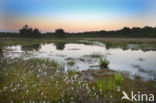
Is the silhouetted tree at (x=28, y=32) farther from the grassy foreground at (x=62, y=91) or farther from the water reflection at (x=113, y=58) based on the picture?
the grassy foreground at (x=62, y=91)

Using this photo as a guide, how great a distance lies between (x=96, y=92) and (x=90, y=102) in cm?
119

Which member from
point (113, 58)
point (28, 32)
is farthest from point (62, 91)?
point (28, 32)

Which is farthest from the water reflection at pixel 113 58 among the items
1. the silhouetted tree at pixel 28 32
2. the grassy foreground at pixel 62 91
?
the silhouetted tree at pixel 28 32

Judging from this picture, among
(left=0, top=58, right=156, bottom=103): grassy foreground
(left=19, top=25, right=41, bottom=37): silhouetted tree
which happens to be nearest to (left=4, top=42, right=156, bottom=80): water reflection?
(left=0, top=58, right=156, bottom=103): grassy foreground

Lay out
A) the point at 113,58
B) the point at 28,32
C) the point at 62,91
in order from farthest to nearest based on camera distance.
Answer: the point at 28,32, the point at 113,58, the point at 62,91

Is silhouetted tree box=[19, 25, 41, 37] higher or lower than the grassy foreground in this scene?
higher

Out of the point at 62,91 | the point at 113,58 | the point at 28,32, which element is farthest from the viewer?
the point at 28,32

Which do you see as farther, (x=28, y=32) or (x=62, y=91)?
(x=28, y=32)

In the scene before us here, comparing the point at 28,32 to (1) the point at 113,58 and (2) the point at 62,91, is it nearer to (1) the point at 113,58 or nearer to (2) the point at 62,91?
(1) the point at 113,58

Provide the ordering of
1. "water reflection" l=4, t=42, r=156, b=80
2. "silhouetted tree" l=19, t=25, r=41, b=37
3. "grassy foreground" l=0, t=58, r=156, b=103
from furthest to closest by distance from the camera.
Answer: "silhouetted tree" l=19, t=25, r=41, b=37, "water reflection" l=4, t=42, r=156, b=80, "grassy foreground" l=0, t=58, r=156, b=103

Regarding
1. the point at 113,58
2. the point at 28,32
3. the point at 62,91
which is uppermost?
the point at 28,32

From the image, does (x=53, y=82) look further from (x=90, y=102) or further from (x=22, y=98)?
(x=90, y=102)

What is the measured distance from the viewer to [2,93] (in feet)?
21.9

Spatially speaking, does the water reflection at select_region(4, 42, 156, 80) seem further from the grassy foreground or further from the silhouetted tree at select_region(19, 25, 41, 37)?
the silhouetted tree at select_region(19, 25, 41, 37)
